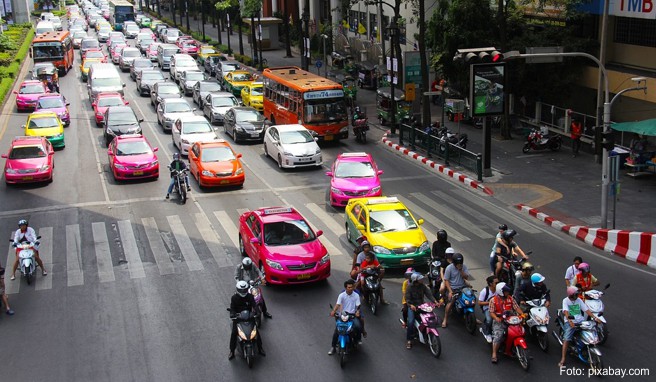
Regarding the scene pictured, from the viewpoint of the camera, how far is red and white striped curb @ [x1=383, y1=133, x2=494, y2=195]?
2929 centimetres

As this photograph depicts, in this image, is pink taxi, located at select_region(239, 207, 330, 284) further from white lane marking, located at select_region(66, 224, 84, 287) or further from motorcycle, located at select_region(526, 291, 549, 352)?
motorcycle, located at select_region(526, 291, 549, 352)

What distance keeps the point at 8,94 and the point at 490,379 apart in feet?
152

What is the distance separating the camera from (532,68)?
121 ft

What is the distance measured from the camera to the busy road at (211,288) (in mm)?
15211

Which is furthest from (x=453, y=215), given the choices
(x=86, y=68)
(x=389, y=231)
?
(x=86, y=68)

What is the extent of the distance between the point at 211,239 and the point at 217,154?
7454mm

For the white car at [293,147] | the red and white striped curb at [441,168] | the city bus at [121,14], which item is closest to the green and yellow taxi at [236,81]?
the red and white striped curb at [441,168]

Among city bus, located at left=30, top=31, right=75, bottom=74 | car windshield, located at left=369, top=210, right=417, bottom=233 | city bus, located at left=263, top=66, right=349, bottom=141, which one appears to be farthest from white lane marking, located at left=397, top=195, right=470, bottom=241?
city bus, located at left=30, top=31, right=75, bottom=74

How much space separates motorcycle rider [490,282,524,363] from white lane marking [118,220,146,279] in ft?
31.1

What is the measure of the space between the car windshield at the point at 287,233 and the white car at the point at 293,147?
1222 cm

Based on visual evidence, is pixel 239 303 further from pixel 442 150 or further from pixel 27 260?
pixel 442 150

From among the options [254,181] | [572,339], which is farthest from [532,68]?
[572,339]

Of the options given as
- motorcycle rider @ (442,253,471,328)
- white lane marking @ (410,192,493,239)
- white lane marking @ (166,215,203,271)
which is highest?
motorcycle rider @ (442,253,471,328)

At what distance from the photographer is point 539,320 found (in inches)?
606
